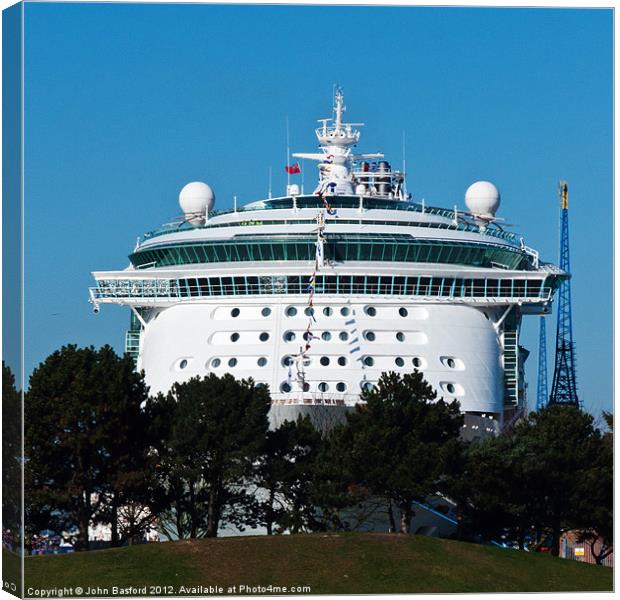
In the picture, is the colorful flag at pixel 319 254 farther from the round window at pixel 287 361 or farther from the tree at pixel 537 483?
the tree at pixel 537 483

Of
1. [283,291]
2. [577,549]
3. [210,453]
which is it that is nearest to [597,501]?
[210,453]

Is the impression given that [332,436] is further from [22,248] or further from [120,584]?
[22,248]

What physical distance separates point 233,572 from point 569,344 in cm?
3845

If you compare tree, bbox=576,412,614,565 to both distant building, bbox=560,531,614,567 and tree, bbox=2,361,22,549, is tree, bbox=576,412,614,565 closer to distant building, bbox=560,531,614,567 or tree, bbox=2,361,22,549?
distant building, bbox=560,531,614,567

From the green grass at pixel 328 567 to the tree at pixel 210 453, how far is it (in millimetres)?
8257

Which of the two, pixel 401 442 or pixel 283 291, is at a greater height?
pixel 283 291

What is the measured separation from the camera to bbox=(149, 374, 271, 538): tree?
53656 millimetres

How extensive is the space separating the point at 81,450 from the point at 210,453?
185 inches

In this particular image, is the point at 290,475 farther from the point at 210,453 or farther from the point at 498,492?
the point at 498,492

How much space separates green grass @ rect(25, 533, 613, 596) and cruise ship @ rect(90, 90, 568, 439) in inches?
527

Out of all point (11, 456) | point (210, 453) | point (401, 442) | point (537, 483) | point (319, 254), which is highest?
point (319, 254)

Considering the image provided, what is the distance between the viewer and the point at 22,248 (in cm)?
3591

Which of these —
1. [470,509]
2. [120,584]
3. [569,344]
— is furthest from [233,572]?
[569,344]

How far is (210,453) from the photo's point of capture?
54.3 metres
